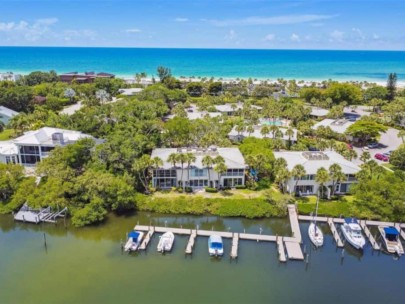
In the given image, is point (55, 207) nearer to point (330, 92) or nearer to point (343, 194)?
point (343, 194)

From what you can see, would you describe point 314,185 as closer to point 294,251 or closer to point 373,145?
point 294,251

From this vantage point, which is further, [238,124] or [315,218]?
[238,124]

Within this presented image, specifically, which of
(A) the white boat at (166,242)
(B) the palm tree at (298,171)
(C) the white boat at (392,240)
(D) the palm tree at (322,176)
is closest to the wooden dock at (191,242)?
(A) the white boat at (166,242)

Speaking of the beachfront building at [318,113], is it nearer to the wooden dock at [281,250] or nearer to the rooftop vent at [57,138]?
the wooden dock at [281,250]

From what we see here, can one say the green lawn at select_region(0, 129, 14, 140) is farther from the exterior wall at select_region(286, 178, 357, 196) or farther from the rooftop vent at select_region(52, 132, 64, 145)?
the exterior wall at select_region(286, 178, 357, 196)

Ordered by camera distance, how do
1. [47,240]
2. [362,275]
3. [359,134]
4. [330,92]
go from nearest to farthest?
1. [362,275]
2. [47,240]
3. [359,134]
4. [330,92]

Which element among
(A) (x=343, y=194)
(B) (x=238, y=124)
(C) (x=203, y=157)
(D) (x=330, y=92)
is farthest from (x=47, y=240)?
(D) (x=330, y=92)
